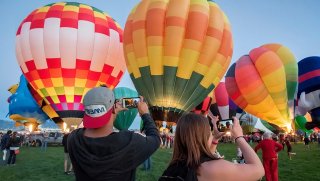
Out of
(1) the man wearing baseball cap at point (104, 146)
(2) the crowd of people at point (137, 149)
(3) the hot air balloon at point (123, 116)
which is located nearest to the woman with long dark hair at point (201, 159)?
(2) the crowd of people at point (137, 149)

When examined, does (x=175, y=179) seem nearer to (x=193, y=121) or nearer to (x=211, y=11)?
(x=193, y=121)

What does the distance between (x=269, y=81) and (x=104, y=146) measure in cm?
1873

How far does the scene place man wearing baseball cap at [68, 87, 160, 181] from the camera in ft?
6.88

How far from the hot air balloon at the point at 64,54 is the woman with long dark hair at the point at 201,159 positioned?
16271 millimetres

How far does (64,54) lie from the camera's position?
57.7 feet

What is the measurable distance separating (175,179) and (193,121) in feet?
1.33

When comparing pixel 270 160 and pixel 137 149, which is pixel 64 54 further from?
pixel 137 149

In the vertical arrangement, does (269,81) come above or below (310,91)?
above

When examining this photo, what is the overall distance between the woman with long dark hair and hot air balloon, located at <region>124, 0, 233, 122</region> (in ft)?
36.3

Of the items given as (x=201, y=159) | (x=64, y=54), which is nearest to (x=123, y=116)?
(x=64, y=54)

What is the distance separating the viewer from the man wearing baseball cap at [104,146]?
6.88ft

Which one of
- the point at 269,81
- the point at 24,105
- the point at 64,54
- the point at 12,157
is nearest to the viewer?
the point at 12,157

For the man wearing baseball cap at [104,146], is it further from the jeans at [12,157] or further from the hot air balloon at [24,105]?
the hot air balloon at [24,105]

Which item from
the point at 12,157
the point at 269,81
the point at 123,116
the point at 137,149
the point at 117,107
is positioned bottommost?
the point at 12,157
